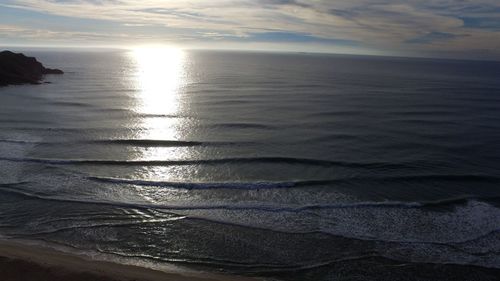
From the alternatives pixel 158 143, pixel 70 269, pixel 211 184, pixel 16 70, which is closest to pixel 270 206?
pixel 211 184

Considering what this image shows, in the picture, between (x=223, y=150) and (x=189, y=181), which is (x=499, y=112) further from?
(x=189, y=181)

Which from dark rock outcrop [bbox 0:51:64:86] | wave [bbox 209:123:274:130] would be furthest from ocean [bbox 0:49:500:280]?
dark rock outcrop [bbox 0:51:64:86]

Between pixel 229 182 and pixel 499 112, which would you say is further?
pixel 499 112

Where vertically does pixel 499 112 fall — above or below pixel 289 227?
above

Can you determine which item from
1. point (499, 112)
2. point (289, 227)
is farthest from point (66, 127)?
point (499, 112)

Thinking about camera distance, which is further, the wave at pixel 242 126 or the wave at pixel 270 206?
the wave at pixel 242 126

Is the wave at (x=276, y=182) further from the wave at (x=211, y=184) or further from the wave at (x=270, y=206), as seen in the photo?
the wave at (x=270, y=206)

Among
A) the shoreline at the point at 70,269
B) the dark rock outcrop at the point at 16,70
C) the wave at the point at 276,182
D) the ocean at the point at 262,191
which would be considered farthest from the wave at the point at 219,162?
the dark rock outcrop at the point at 16,70

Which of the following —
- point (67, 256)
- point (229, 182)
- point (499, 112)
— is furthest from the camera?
point (499, 112)
